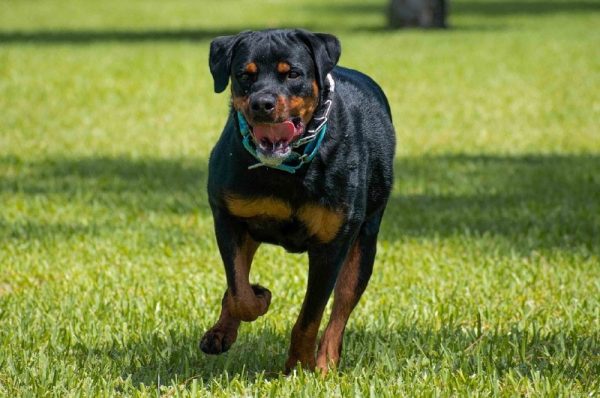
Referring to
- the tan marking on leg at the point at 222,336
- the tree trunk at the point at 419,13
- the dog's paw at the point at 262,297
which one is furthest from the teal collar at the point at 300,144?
the tree trunk at the point at 419,13

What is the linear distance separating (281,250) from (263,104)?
3.88m

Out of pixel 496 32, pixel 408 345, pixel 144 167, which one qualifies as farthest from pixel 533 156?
pixel 496 32

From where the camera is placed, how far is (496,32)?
27.8 meters

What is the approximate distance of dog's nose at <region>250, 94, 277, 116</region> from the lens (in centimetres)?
471

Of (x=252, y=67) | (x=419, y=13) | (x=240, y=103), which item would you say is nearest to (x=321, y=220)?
(x=240, y=103)

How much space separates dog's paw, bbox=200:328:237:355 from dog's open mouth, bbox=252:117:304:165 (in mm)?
954

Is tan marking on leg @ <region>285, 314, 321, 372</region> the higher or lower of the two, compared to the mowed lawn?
higher

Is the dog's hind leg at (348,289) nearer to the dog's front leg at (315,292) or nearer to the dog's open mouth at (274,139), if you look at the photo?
the dog's front leg at (315,292)

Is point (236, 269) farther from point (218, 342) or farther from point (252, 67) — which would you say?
point (252, 67)

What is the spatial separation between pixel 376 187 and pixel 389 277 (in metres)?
2.02

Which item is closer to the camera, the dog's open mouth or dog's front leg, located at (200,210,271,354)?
the dog's open mouth

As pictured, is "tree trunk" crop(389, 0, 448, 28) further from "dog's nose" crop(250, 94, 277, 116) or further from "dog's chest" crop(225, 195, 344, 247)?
"dog's nose" crop(250, 94, 277, 116)

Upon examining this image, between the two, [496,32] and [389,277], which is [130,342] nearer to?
[389,277]

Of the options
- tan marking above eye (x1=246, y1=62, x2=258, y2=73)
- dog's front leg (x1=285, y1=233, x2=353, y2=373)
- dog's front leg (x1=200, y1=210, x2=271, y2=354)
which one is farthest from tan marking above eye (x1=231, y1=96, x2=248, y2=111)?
dog's front leg (x1=285, y1=233, x2=353, y2=373)
